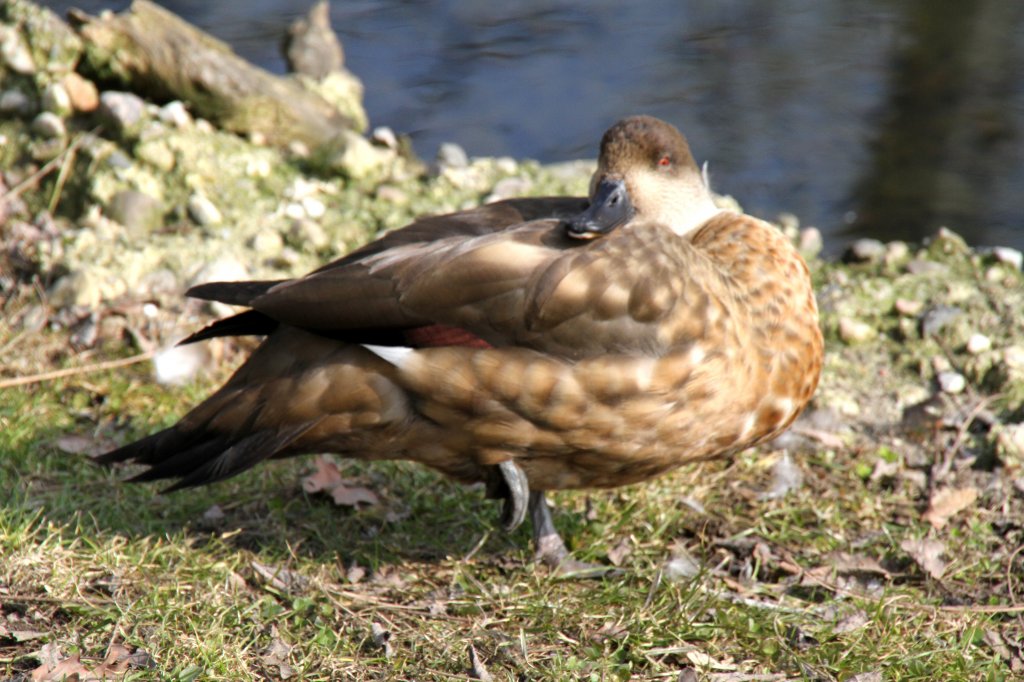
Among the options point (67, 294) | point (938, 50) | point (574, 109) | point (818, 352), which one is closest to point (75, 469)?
point (67, 294)

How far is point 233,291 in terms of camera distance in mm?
3549

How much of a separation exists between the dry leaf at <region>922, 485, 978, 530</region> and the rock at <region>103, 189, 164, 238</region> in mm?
3304

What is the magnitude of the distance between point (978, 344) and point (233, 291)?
286cm

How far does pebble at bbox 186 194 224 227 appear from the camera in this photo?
5.39 m

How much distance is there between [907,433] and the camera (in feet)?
14.9

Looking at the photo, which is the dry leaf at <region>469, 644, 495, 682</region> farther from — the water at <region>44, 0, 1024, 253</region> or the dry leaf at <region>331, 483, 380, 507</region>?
the water at <region>44, 0, 1024, 253</region>

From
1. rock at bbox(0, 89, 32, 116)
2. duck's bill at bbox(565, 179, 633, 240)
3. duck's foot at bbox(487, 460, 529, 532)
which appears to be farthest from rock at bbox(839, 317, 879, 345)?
rock at bbox(0, 89, 32, 116)

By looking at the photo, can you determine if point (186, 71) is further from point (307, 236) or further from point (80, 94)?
point (307, 236)

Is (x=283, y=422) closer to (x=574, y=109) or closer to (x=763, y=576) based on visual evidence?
(x=763, y=576)

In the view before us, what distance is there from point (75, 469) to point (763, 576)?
224cm

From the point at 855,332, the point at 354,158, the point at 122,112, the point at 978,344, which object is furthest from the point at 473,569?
the point at 122,112

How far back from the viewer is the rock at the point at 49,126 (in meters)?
5.56

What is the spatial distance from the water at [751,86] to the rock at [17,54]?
2764mm

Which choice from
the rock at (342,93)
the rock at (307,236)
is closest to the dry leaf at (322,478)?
the rock at (307,236)
